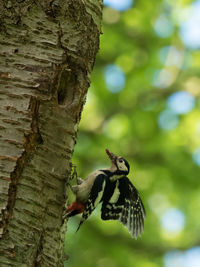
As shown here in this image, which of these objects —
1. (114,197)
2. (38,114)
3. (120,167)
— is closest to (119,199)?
(114,197)

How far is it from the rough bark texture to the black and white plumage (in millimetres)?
1116

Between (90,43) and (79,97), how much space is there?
0.35m

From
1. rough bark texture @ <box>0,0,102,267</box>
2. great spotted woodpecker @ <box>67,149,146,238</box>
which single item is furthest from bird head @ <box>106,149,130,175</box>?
rough bark texture @ <box>0,0,102,267</box>

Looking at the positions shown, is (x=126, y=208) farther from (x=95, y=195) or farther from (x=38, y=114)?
(x=38, y=114)

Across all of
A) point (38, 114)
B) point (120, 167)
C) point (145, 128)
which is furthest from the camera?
point (145, 128)

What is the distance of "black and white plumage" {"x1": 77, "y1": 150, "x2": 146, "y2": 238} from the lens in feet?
14.3

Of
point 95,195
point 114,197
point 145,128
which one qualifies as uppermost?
point 145,128

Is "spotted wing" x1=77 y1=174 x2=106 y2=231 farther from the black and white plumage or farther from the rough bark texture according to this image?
the rough bark texture

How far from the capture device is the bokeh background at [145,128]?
7.25 m

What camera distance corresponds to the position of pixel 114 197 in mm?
4492

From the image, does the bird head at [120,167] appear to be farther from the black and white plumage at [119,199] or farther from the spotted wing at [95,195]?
the spotted wing at [95,195]

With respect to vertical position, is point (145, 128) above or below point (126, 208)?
above

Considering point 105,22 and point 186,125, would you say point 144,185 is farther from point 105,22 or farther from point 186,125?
point 105,22

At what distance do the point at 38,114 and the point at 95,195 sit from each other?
4.61 ft
